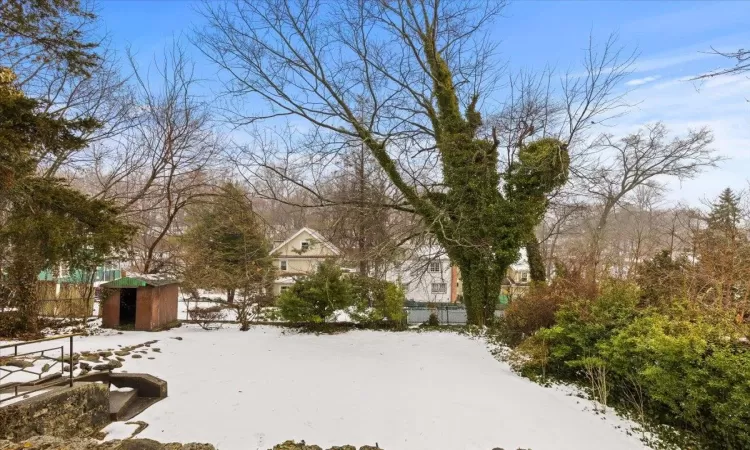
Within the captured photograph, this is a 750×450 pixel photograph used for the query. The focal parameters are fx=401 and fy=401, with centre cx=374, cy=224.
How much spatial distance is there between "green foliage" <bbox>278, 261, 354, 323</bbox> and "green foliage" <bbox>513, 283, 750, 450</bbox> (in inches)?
230

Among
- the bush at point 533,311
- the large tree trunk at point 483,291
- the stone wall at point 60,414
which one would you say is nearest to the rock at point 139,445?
the stone wall at point 60,414

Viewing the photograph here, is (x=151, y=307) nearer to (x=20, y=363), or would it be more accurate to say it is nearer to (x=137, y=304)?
(x=137, y=304)

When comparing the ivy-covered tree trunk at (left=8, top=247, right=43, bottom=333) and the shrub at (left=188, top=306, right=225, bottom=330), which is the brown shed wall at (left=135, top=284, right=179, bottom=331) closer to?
the shrub at (left=188, top=306, right=225, bottom=330)

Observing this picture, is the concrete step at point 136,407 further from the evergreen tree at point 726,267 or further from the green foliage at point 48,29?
the evergreen tree at point 726,267

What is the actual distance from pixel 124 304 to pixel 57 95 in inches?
290

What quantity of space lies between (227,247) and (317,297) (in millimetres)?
7325

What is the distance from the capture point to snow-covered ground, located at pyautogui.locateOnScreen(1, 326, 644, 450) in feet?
16.4

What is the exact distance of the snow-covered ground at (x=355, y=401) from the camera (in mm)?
4988

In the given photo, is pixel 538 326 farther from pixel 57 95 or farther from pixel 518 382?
pixel 57 95

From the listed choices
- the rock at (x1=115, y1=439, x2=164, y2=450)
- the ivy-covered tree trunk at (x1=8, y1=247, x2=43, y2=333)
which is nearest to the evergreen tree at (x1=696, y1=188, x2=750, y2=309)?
the rock at (x1=115, y1=439, x2=164, y2=450)

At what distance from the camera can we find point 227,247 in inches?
688

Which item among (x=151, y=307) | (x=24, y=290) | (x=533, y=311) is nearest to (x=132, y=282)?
(x=151, y=307)

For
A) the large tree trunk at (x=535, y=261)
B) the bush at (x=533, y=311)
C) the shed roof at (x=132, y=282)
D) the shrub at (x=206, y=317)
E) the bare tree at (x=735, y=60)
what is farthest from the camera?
the large tree trunk at (x=535, y=261)

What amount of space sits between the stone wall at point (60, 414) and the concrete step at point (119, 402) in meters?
0.14
